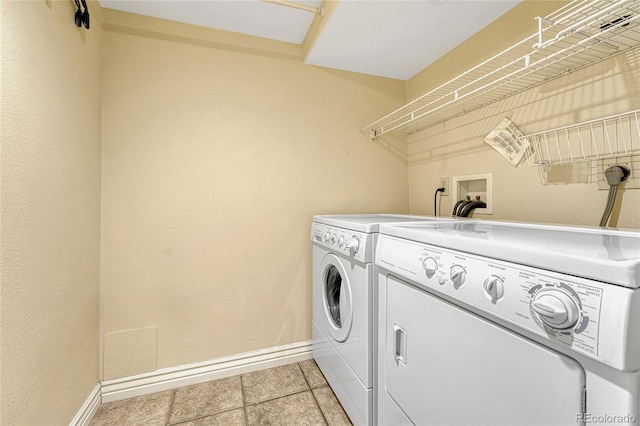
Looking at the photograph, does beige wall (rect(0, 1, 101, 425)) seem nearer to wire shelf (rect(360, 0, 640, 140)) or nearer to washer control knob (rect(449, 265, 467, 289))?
washer control knob (rect(449, 265, 467, 289))

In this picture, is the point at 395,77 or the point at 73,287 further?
the point at 395,77

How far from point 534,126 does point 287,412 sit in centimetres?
187

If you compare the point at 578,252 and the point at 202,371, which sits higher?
the point at 578,252

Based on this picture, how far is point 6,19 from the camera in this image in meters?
0.79

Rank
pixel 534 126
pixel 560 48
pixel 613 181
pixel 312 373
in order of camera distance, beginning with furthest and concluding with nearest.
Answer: pixel 312 373 → pixel 534 126 → pixel 560 48 → pixel 613 181

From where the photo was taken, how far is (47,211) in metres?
0.98

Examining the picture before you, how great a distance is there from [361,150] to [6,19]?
1.75 m

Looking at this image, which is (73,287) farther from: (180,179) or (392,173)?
(392,173)

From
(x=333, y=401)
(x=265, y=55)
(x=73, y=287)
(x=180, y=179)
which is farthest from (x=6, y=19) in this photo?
(x=333, y=401)

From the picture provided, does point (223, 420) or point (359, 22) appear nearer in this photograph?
point (223, 420)

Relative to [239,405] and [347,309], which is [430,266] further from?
[239,405]

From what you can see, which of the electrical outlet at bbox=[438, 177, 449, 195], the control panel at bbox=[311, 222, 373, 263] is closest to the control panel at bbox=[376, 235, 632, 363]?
the control panel at bbox=[311, 222, 373, 263]

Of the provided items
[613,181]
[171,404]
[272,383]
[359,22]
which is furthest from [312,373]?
[359,22]

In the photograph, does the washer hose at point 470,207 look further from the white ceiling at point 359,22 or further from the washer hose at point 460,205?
the white ceiling at point 359,22
